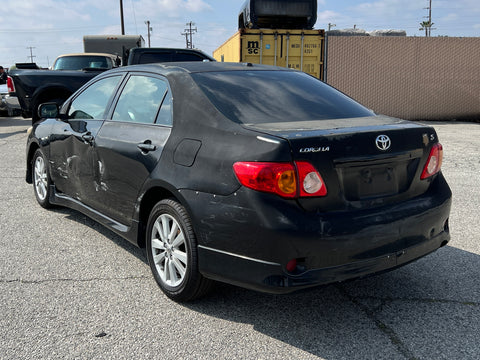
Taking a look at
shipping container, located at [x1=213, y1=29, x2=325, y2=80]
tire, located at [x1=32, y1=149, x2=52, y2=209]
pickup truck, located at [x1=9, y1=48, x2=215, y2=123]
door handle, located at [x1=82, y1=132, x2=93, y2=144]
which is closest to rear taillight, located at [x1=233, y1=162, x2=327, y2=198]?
door handle, located at [x1=82, y1=132, x2=93, y2=144]

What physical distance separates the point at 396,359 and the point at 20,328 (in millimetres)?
2214

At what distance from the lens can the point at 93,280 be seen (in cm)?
375

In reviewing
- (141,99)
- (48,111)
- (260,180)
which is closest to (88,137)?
(141,99)

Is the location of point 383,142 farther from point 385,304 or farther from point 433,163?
point 385,304

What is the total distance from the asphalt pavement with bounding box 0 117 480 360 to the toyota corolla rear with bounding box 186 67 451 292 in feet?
1.26

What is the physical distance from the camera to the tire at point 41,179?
5.52 metres

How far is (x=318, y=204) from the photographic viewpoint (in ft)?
9.05

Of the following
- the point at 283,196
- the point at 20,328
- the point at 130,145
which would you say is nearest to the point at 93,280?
the point at 20,328

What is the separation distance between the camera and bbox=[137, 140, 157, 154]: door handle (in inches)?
138

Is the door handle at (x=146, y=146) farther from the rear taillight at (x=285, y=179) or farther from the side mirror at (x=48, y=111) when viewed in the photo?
the side mirror at (x=48, y=111)

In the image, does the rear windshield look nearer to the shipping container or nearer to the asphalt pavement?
the asphalt pavement

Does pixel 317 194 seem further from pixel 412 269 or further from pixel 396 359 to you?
pixel 412 269

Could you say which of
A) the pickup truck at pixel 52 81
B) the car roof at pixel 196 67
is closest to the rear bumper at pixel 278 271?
the car roof at pixel 196 67

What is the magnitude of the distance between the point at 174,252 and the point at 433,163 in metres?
1.85
